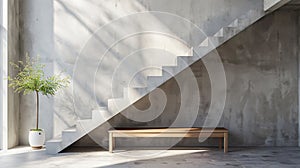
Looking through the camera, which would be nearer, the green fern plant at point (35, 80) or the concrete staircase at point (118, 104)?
the concrete staircase at point (118, 104)

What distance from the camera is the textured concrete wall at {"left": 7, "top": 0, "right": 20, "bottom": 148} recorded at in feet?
26.5

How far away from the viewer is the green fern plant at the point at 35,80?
25.6ft

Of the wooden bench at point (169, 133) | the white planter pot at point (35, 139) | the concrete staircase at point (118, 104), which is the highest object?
the concrete staircase at point (118, 104)

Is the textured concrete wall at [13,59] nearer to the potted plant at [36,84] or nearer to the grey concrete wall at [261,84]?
the potted plant at [36,84]

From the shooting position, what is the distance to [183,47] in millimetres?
8453

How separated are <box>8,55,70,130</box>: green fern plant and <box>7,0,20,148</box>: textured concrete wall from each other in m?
0.15

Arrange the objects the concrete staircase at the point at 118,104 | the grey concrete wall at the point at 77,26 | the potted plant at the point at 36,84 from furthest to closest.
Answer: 1. the grey concrete wall at the point at 77,26
2. the potted plant at the point at 36,84
3. the concrete staircase at the point at 118,104

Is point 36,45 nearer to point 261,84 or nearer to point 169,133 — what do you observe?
point 169,133

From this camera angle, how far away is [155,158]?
705 centimetres

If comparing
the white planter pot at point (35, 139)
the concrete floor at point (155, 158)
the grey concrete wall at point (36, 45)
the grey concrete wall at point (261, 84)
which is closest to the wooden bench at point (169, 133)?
the concrete floor at point (155, 158)

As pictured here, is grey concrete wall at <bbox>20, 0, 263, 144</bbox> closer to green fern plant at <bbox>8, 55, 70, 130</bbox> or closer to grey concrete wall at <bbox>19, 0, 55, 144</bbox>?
grey concrete wall at <bbox>19, 0, 55, 144</bbox>

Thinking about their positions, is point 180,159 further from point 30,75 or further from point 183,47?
point 30,75

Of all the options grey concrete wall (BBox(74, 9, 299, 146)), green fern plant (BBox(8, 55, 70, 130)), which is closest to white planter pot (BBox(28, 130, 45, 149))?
green fern plant (BBox(8, 55, 70, 130))

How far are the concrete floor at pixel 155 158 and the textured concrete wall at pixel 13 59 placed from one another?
0.42 meters
